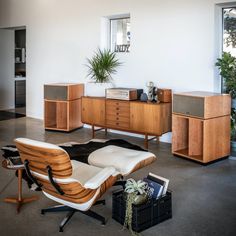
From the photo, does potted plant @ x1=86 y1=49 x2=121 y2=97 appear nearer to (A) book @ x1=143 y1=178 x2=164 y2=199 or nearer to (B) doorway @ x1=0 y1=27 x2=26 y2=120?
(B) doorway @ x1=0 y1=27 x2=26 y2=120

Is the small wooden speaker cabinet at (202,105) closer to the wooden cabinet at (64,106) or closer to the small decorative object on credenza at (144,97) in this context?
the small decorative object on credenza at (144,97)

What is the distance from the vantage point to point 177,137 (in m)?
5.19

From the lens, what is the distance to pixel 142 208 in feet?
9.41

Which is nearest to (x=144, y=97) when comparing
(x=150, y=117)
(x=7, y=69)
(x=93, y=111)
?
(x=150, y=117)

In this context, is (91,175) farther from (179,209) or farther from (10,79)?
(10,79)

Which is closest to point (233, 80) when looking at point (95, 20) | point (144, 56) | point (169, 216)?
point (144, 56)

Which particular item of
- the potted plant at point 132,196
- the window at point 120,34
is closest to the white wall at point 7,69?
the window at point 120,34

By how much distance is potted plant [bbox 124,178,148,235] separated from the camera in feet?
9.33

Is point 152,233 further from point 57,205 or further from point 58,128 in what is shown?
point 58,128

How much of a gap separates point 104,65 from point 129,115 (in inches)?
48.8

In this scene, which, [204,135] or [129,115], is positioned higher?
[129,115]

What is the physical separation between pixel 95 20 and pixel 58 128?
2.23 m

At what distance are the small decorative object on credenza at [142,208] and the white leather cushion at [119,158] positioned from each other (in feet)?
0.82

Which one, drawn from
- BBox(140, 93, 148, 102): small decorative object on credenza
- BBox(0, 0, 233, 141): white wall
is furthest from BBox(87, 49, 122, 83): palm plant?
BBox(140, 93, 148, 102): small decorative object on credenza
